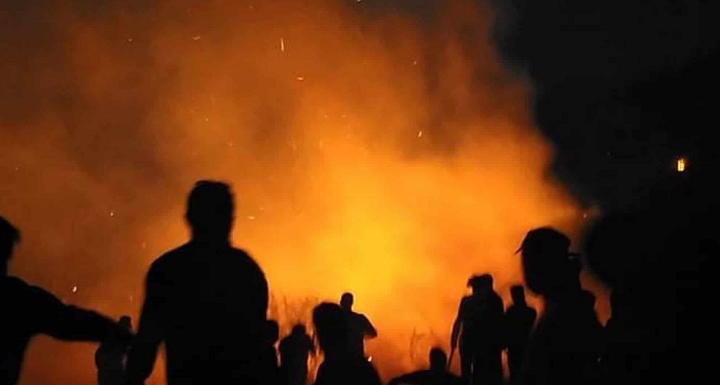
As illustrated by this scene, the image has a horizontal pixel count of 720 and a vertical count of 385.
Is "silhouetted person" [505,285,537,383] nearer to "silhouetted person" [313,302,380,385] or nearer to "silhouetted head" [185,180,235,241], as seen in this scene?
"silhouetted person" [313,302,380,385]

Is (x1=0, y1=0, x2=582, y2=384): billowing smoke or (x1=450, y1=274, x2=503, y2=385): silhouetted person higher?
(x1=0, y1=0, x2=582, y2=384): billowing smoke

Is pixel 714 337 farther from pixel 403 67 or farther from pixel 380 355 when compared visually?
pixel 403 67

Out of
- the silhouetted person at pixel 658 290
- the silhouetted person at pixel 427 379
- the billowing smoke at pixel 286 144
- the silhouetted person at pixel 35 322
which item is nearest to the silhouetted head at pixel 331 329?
the silhouetted person at pixel 427 379

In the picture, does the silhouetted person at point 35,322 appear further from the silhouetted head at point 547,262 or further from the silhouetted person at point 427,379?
the silhouetted head at point 547,262

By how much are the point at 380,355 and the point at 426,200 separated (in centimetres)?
293

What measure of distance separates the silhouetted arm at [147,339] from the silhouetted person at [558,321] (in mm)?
1104

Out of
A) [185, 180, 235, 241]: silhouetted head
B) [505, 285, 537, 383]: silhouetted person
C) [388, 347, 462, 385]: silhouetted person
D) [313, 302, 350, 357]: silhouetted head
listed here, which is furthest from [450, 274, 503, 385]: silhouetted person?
[185, 180, 235, 241]: silhouetted head

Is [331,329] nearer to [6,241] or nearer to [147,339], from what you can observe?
[147,339]

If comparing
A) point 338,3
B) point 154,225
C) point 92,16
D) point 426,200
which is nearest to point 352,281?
point 426,200

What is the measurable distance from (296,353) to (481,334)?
1476 mm

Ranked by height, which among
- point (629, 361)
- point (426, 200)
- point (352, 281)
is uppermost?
point (426, 200)

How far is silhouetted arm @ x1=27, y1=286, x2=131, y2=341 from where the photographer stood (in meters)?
3.66

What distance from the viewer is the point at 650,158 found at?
17703 millimetres

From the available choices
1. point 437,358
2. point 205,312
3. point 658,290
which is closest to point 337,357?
point 205,312
